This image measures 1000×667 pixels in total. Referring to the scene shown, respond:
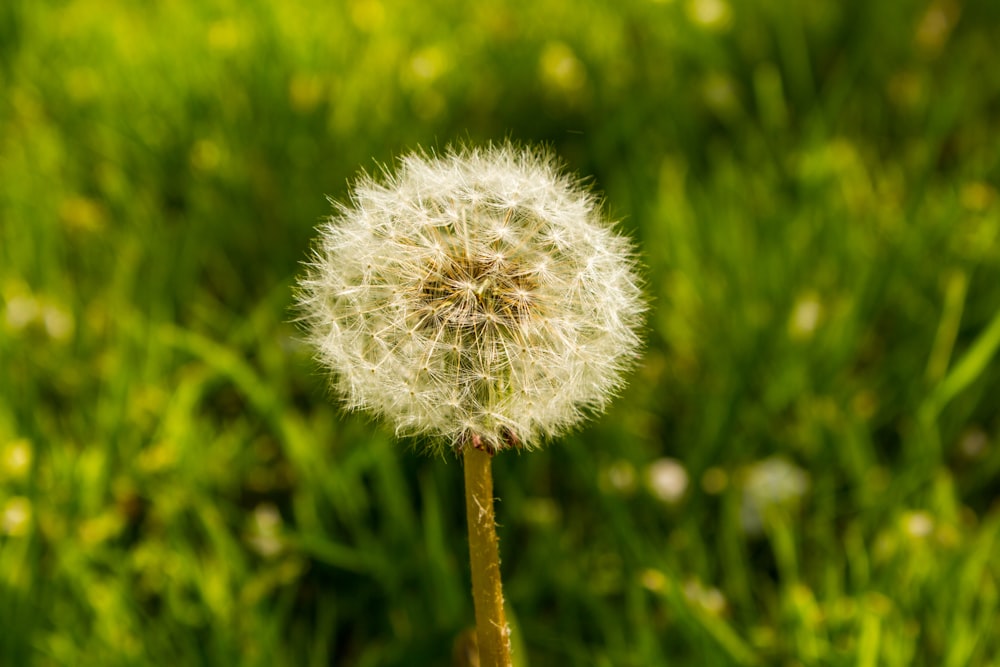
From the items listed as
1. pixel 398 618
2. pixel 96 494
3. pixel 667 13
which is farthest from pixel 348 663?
pixel 667 13

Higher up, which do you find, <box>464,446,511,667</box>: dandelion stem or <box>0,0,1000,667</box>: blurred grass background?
<box>0,0,1000,667</box>: blurred grass background

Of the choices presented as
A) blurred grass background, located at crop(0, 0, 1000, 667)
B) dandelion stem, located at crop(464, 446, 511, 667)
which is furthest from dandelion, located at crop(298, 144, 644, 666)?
blurred grass background, located at crop(0, 0, 1000, 667)

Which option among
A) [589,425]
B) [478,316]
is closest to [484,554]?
[478,316]

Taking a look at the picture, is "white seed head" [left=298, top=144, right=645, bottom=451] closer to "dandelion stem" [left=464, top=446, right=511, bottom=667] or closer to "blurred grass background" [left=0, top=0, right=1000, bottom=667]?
"dandelion stem" [left=464, top=446, right=511, bottom=667]

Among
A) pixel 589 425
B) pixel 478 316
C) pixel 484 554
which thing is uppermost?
pixel 589 425

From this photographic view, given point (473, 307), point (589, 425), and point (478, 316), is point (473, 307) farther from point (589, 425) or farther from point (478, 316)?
point (589, 425)

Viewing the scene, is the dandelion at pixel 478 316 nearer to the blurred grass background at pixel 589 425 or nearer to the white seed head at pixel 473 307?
the white seed head at pixel 473 307
